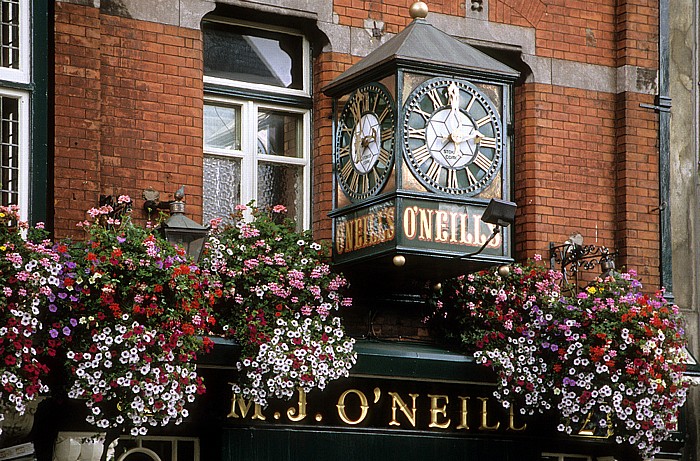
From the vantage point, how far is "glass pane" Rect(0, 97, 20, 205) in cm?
1149

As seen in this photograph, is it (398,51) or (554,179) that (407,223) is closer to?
(398,51)

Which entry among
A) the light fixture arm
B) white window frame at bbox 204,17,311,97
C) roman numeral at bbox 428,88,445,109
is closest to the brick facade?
white window frame at bbox 204,17,311,97

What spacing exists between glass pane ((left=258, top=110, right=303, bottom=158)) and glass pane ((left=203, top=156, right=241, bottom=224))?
0.30m

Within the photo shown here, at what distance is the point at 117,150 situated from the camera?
484 inches

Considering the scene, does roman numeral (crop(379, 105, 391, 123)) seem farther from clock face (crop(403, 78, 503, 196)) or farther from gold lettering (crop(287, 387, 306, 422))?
gold lettering (crop(287, 387, 306, 422))

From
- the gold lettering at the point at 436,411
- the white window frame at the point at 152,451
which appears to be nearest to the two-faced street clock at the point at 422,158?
the gold lettering at the point at 436,411

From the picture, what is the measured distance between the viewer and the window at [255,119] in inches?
513

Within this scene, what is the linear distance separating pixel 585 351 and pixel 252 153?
3094mm

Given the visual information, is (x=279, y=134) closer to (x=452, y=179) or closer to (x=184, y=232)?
(x=452, y=179)

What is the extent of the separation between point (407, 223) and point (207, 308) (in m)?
1.66

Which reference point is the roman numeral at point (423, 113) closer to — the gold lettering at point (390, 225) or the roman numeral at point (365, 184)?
the roman numeral at point (365, 184)

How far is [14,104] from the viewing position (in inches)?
454

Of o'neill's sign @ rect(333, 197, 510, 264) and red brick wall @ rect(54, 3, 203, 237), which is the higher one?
red brick wall @ rect(54, 3, 203, 237)

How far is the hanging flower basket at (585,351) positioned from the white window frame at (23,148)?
3553 mm
